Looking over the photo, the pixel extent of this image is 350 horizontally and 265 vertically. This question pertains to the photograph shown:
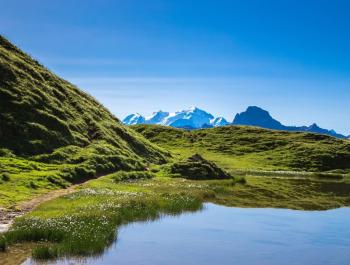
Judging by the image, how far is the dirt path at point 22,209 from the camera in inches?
1273

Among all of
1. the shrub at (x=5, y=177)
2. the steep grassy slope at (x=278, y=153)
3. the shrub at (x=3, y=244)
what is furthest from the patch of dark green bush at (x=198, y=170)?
the shrub at (x=3, y=244)

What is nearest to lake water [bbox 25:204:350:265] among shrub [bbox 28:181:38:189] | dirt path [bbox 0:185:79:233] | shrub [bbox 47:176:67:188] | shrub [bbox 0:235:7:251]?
shrub [bbox 0:235:7:251]

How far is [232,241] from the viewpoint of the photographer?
3303 cm

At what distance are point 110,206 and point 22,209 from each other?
7592 mm

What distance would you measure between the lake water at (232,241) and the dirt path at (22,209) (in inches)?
324

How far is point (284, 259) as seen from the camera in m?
28.2

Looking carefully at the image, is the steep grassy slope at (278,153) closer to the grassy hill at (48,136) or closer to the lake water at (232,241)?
the grassy hill at (48,136)

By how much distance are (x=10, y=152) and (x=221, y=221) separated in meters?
40.6

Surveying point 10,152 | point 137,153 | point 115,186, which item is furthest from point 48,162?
point 137,153

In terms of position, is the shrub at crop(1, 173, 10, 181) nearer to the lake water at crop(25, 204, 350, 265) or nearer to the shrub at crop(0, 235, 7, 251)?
the lake water at crop(25, 204, 350, 265)

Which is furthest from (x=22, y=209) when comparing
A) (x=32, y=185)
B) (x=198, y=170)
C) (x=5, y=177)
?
(x=198, y=170)

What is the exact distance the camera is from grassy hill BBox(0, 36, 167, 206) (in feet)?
196

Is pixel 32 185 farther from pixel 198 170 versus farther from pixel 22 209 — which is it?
pixel 198 170

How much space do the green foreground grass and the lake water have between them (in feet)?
4.36
